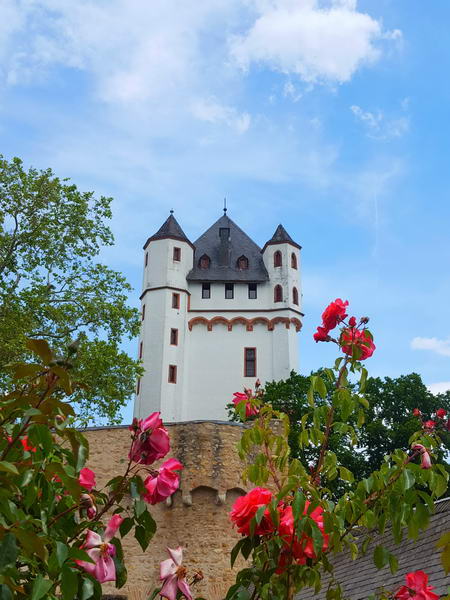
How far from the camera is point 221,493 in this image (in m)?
14.0

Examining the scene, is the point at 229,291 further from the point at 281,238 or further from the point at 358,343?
the point at 358,343

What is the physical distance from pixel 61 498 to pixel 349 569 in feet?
28.7

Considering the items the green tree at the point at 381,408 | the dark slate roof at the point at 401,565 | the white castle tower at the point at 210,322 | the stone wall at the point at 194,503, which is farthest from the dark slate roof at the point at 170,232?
the dark slate roof at the point at 401,565

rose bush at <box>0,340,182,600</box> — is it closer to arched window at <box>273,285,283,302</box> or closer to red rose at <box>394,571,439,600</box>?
red rose at <box>394,571,439,600</box>

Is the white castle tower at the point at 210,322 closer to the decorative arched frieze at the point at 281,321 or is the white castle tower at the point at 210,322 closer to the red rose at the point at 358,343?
the decorative arched frieze at the point at 281,321

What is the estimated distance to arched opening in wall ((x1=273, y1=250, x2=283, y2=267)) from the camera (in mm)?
41219

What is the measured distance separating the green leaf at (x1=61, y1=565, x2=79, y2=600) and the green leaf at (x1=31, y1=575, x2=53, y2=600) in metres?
0.04

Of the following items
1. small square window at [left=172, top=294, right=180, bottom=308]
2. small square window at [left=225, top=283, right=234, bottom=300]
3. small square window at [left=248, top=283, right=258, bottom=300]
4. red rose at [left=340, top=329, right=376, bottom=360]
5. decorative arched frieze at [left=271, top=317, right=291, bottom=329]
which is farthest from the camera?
small square window at [left=225, top=283, right=234, bottom=300]

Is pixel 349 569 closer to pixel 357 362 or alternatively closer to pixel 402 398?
pixel 357 362

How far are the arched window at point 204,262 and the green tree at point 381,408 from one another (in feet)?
33.2

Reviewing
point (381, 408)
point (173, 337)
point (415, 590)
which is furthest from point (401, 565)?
point (173, 337)

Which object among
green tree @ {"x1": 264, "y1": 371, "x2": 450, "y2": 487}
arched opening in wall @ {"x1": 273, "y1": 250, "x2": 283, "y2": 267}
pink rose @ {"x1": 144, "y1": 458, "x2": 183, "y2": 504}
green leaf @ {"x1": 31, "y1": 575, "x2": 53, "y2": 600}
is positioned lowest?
green leaf @ {"x1": 31, "y1": 575, "x2": 53, "y2": 600}

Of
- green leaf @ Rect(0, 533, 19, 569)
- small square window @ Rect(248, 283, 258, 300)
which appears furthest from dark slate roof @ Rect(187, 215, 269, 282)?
green leaf @ Rect(0, 533, 19, 569)

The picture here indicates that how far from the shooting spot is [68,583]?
2.18 metres
